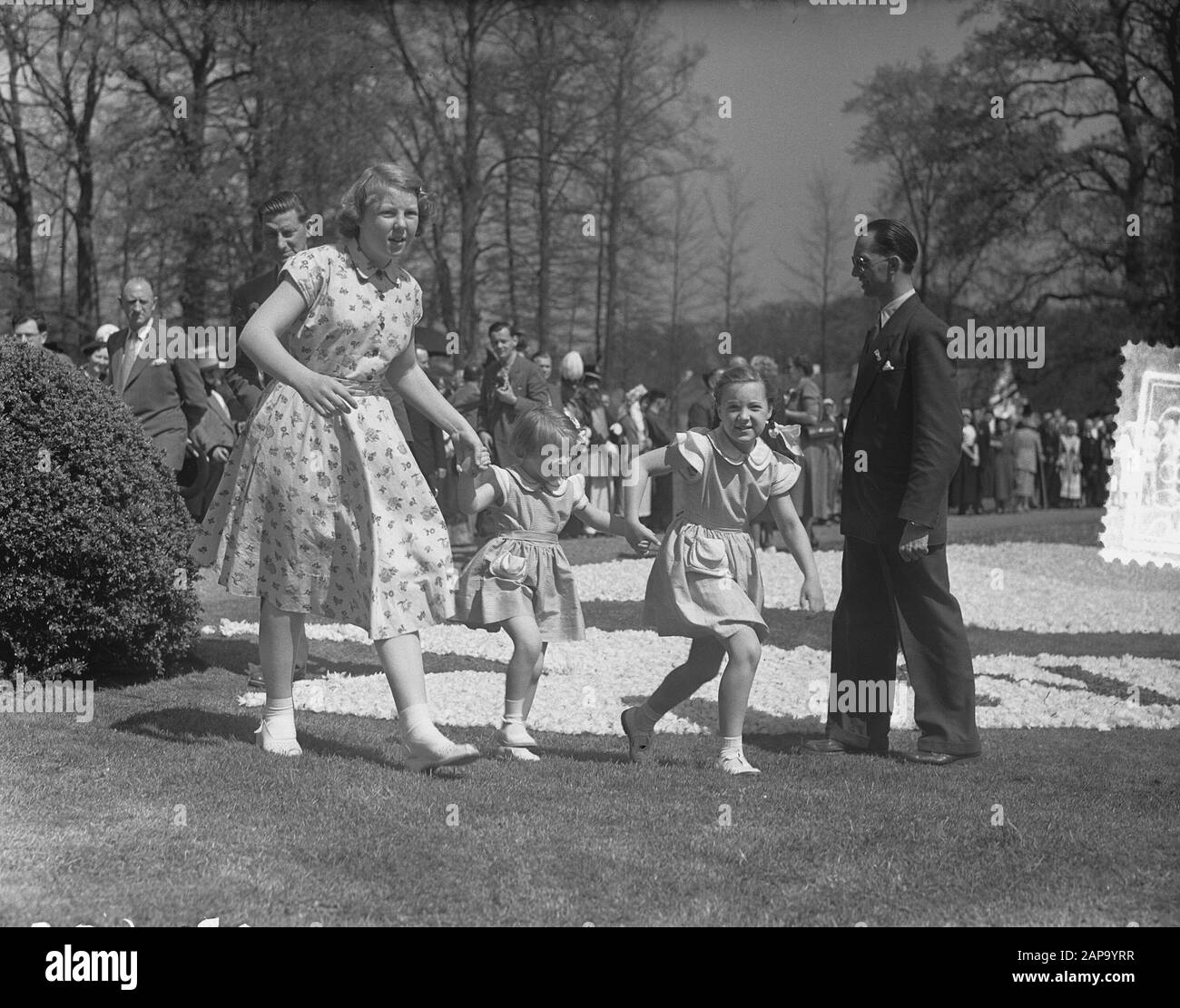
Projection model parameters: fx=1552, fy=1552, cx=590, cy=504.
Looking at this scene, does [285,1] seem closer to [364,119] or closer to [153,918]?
[364,119]

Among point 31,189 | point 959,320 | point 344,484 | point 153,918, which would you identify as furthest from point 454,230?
point 153,918

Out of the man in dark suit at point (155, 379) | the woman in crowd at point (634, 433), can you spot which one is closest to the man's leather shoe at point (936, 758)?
the man in dark suit at point (155, 379)

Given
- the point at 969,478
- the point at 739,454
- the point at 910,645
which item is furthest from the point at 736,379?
the point at 969,478

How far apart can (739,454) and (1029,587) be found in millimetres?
9048

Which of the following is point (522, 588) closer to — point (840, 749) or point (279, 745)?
point (279, 745)

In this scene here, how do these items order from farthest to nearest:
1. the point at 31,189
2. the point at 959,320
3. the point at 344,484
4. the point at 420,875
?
the point at 959,320, the point at 31,189, the point at 344,484, the point at 420,875

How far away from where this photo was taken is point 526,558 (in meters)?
6.33

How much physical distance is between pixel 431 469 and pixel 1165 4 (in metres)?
19.4

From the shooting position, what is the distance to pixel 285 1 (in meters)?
25.0

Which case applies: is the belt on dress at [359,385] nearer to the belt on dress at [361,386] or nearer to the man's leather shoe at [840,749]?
the belt on dress at [361,386]

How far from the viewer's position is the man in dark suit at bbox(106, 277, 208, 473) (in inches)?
355

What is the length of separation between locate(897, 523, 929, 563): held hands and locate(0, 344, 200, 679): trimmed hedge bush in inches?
137

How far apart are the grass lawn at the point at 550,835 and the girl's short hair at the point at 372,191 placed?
6.37ft

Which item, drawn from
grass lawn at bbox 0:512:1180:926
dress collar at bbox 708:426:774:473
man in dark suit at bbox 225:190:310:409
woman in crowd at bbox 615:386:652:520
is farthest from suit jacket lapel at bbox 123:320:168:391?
woman in crowd at bbox 615:386:652:520
